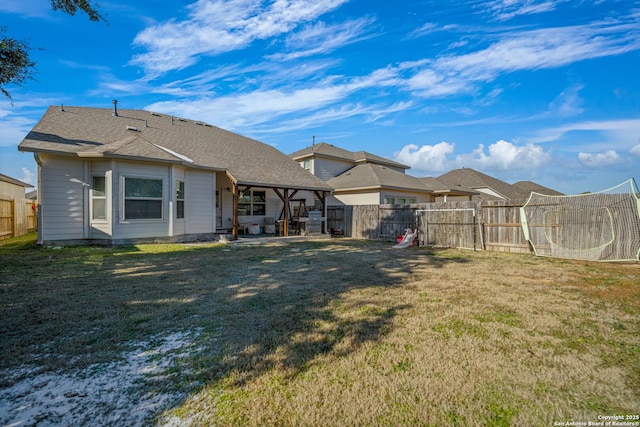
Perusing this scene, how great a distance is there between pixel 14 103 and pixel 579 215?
18.0m

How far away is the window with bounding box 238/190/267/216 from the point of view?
16438 mm

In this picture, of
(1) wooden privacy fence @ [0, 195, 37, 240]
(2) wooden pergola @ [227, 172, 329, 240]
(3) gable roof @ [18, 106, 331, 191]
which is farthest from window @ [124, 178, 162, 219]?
(1) wooden privacy fence @ [0, 195, 37, 240]

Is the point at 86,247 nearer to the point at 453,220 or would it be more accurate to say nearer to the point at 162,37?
the point at 162,37

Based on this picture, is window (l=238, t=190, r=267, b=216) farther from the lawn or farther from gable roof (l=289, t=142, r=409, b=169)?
the lawn

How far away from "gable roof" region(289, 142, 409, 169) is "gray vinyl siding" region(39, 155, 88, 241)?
14800mm

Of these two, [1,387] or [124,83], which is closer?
[1,387]

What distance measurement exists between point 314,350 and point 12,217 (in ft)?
59.1

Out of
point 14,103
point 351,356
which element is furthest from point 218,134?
point 351,356

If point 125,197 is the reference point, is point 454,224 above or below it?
below

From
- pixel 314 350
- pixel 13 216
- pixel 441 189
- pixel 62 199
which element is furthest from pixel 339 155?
pixel 314 350

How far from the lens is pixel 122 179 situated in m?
10.4

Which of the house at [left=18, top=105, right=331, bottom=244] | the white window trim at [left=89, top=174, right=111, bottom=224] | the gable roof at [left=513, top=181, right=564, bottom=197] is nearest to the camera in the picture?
the house at [left=18, top=105, right=331, bottom=244]

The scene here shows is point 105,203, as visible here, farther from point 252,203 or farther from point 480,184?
point 480,184

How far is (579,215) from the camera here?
30.7 feet
